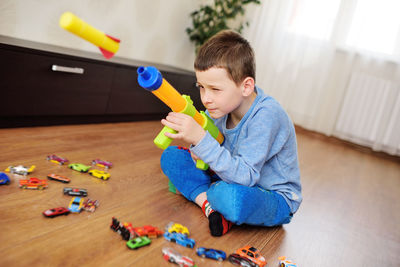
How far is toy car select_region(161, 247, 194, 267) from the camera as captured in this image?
0.79 meters

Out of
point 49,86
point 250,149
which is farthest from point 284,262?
point 49,86

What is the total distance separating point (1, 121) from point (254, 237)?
3.77 ft

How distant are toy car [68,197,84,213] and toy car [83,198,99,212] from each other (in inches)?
0.6

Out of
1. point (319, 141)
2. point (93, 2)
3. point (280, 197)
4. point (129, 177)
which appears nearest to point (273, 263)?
point (280, 197)

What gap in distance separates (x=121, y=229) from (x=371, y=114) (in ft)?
9.70

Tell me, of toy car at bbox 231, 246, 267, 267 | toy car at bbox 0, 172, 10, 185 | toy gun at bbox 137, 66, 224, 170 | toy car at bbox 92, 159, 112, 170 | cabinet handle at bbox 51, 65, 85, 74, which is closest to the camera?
toy gun at bbox 137, 66, 224, 170

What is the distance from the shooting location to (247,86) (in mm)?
1062

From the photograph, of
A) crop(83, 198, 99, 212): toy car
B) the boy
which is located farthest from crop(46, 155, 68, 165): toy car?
the boy

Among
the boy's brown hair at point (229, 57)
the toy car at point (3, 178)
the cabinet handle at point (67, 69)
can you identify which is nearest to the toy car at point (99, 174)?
the toy car at point (3, 178)

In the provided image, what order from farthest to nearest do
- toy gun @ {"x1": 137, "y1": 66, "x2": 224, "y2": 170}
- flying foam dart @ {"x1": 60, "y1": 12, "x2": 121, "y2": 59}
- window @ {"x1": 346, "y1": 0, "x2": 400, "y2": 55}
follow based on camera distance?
window @ {"x1": 346, "y1": 0, "x2": 400, "y2": 55} → toy gun @ {"x1": 137, "y1": 66, "x2": 224, "y2": 170} → flying foam dart @ {"x1": 60, "y1": 12, "x2": 121, "y2": 59}

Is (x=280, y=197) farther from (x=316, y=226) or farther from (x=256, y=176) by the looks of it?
(x=316, y=226)

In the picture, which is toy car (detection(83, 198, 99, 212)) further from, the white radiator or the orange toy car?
the white radiator

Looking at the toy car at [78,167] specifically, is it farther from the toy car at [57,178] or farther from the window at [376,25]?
the window at [376,25]

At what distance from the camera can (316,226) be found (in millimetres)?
1270
